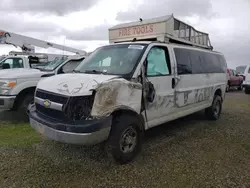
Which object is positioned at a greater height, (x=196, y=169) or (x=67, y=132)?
(x=67, y=132)

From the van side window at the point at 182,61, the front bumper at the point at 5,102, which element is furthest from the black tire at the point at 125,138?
the front bumper at the point at 5,102

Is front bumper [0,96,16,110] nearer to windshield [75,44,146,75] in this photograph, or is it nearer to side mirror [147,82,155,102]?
windshield [75,44,146,75]

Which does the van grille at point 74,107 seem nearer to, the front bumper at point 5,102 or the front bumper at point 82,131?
the front bumper at point 82,131

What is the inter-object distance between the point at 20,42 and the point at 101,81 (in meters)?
15.9

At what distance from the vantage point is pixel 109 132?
11.5 ft

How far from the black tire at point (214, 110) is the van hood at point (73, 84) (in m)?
4.13

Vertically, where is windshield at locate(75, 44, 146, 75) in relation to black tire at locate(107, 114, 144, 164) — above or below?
Result: above

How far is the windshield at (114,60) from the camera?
4.16 metres

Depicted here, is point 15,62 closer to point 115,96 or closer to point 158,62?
point 158,62

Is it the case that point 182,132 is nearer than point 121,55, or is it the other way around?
point 121,55

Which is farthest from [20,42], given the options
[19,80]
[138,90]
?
[138,90]

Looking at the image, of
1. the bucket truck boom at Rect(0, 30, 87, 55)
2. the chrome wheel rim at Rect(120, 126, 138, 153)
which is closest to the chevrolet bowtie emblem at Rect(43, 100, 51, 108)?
the chrome wheel rim at Rect(120, 126, 138, 153)

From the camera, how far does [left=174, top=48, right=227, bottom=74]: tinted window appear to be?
209 inches

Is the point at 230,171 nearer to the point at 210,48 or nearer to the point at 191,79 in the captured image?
the point at 191,79
